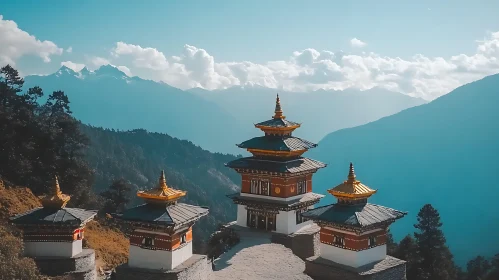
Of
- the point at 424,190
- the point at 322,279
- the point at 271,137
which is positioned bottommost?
the point at 424,190

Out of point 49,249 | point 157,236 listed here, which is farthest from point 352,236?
point 49,249

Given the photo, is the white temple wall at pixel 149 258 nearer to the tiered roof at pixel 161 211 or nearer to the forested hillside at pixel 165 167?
the tiered roof at pixel 161 211

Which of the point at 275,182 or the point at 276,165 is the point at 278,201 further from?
the point at 276,165

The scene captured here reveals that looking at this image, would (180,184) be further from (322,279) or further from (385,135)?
(385,135)

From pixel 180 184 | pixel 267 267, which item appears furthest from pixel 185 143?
pixel 267 267

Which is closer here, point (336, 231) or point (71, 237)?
point (71, 237)

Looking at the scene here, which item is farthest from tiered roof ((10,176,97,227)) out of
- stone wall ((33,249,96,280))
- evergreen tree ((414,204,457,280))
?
evergreen tree ((414,204,457,280))

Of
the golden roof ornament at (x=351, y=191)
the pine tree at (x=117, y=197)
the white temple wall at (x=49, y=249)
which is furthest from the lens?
the pine tree at (x=117, y=197)

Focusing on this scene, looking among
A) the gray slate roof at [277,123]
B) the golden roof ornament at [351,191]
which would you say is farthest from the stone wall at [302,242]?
the gray slate roof at [277,123]
